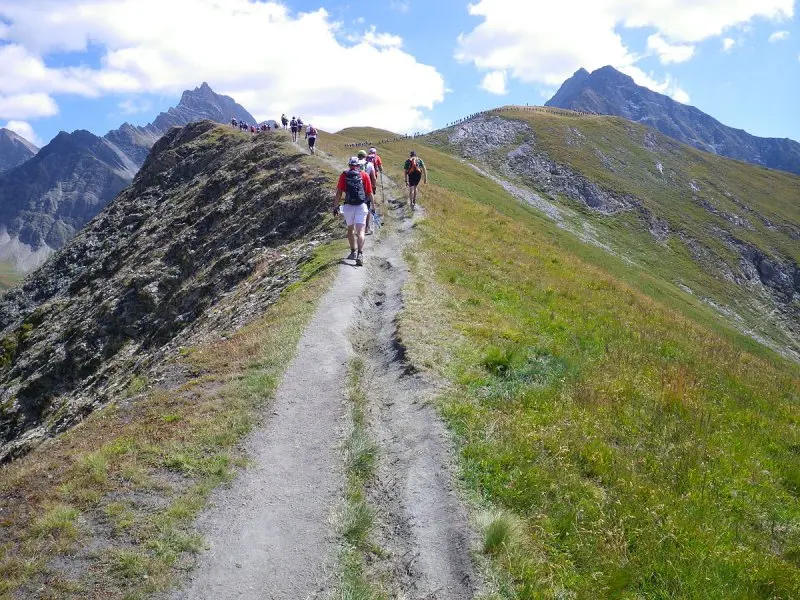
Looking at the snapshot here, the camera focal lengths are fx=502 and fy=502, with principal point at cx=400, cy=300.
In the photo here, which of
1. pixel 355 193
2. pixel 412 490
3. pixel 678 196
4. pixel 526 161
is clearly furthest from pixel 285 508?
pixel 678 196

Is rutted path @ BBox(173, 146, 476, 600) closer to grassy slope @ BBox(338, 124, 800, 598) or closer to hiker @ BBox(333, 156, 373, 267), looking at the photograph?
grassy slope @ BBox(338, 124, 800, 598)

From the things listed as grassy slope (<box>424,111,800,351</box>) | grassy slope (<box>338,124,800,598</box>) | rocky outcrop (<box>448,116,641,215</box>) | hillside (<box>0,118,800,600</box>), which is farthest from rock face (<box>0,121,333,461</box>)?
rocky outcrop (<box>448,116,641,215</box>)

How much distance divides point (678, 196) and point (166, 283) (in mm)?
96699

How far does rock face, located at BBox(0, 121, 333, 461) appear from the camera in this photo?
92.4 ft

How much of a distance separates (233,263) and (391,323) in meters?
23.5

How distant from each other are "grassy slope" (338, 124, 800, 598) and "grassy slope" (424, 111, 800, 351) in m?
57.0

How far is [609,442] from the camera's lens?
9.57m

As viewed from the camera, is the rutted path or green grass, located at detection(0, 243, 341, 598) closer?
green grass, located at detection(0, 243, 341, 598)

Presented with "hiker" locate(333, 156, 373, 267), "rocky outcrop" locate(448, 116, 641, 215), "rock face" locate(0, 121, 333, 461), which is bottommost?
"rock face" locate(0, 121, 333, 461)

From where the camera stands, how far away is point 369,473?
340 inches

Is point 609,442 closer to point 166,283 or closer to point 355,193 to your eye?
point 355,193

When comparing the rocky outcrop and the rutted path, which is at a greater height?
the rocky outcrop

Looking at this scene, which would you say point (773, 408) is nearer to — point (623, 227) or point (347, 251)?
point (347, 251)

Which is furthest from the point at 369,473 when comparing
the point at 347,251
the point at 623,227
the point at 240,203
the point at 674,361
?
the point at 623,227
